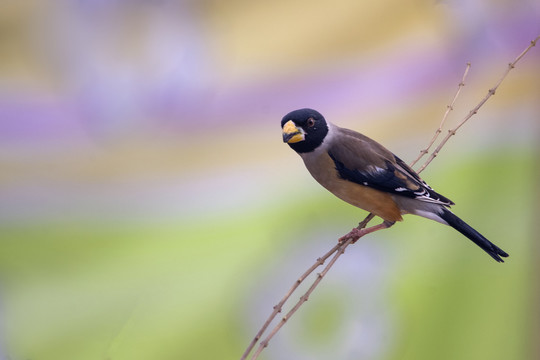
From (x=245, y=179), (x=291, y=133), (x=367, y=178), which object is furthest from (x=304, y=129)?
(x=245, y=179)

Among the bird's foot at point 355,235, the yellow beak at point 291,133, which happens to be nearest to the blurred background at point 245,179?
the bird's foot at point 355,235

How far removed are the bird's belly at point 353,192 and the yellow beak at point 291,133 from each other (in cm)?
10

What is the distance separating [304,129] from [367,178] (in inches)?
5.7

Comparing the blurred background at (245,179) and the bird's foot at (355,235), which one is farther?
the blurred background at (245,179)

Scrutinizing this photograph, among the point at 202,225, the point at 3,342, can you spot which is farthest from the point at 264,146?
the point at 3,342

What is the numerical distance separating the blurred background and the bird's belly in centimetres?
44

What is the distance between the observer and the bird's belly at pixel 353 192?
811mm

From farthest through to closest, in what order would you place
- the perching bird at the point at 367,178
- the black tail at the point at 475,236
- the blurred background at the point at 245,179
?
the blurred background at the point at 245,179, the perching bird at the point at 367,178, the black tail at the point at 475,236

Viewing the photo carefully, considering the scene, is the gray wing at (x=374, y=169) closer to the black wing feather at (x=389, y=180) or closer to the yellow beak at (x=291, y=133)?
the black wing feather at (x=389, y=180)

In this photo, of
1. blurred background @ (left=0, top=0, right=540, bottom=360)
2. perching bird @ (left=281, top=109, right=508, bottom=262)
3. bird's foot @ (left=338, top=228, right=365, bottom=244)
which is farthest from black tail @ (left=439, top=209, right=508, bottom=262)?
blurred background @ (left=0, top=0, right=540, bottom=360)

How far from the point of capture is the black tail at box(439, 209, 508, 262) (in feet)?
2.27

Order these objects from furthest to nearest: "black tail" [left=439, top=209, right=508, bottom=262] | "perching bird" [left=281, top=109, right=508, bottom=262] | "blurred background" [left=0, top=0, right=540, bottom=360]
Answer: "blurred background" [left=0, top=0, right=540, bottom=360]
"perching bird" [left=281, top=109, right=508, bottom=262]
"black tail" [left=439, top=209, right=508, bottom=262]

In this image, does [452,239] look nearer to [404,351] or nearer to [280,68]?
[404,351]

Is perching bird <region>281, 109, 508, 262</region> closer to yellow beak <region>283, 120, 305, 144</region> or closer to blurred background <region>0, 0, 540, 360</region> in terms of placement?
yellow beak <region>283, 120, 305, 144</region>
